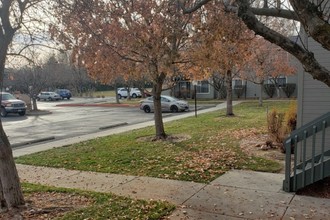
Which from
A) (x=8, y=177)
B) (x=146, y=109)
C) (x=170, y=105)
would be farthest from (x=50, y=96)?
(x=8, y=177)

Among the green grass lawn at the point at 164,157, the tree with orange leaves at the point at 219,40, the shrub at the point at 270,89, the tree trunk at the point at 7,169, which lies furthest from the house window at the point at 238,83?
the tree trunk at the point at 7,169

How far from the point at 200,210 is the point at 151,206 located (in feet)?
2.57

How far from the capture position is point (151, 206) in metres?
5.35

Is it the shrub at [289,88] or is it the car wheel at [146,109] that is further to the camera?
the shrub at [289,88]

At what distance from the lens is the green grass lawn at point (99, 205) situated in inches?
198

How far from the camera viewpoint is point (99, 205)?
548 cm

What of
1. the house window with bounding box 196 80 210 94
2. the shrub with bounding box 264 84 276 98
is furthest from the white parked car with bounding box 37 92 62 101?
the shrub with bounding box 264 84 276 98

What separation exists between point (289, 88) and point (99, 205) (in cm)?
3385

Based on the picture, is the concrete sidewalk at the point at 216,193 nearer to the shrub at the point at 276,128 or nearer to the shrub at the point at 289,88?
the shrub at the point at 276,128

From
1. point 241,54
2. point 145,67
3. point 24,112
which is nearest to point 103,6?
point 145,67

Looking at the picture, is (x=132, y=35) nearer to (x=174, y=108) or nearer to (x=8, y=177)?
(x=8, y=177)

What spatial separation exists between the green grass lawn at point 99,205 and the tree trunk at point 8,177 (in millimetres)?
414

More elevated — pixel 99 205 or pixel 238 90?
pixel 238 90

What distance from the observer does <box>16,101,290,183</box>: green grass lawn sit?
25.1 feet
